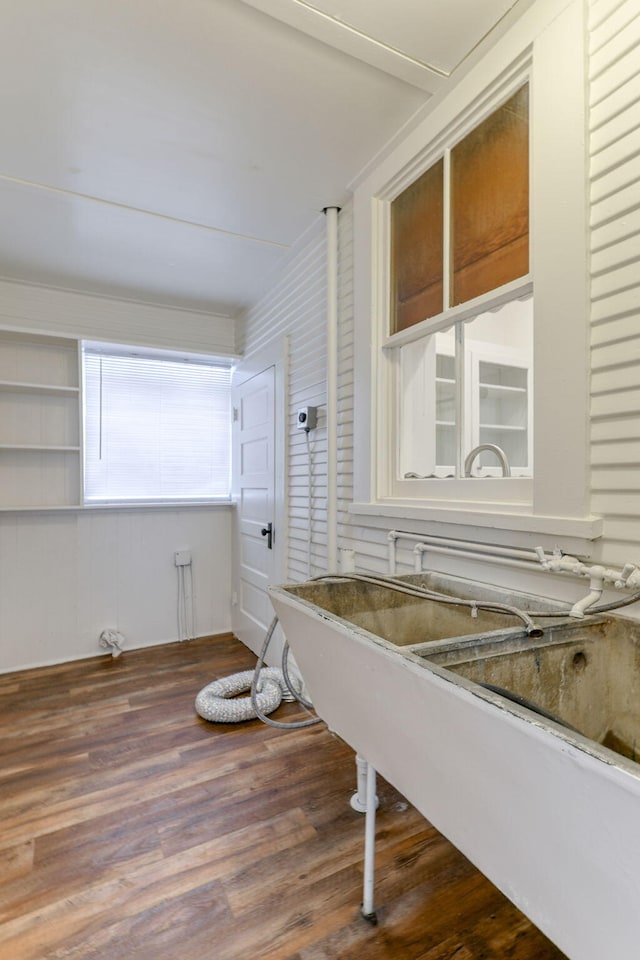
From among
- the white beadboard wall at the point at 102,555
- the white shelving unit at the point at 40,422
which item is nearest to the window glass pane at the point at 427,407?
the white beadboard wall at the point at 102,555

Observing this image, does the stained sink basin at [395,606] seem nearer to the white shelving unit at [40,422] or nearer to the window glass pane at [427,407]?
the window glass pane at [427,407]

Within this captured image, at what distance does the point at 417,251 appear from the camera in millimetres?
1838

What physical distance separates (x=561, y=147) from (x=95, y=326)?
3.01m

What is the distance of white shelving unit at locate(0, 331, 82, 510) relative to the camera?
10.1 ft

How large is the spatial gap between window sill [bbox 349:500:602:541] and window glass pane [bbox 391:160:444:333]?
0.74 m

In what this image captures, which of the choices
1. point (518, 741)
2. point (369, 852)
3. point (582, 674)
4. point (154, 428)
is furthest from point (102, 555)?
point (518, 741)

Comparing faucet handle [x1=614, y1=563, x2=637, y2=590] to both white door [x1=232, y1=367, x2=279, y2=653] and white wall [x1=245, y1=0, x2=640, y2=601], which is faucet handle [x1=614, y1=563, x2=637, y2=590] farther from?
white door [x1=232, y1=367, x2=279, y2=653]

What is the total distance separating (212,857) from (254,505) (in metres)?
2.08

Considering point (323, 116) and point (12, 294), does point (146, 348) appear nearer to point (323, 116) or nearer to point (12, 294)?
point (12, 294)

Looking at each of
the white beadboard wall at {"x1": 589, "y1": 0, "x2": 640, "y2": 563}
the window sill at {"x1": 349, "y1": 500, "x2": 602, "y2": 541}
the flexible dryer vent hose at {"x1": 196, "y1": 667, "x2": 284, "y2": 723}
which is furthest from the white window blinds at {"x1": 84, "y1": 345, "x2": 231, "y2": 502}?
the white beadboard wall at {"x1": 589, "y1": 0, "x2": 640, "y2": 563}

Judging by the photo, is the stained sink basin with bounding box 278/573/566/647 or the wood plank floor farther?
the stained sink basin with bounding box 278/573/566/647

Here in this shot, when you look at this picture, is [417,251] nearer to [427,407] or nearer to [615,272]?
[427,407]

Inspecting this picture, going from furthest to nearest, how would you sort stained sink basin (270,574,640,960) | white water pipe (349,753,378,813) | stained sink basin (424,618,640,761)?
1. white water pipe (349,753,378,813)
2. stained sink basin (424,618,640,761)
3. stained sink basin (270,574,640,960)

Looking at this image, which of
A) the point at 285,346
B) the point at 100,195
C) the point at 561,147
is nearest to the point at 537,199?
the point at 561,147
